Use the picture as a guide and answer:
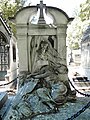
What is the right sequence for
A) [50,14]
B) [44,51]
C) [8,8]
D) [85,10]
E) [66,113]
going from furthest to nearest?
[8,8] → [85,10] → [50,14] → [44,51] → [66,113]

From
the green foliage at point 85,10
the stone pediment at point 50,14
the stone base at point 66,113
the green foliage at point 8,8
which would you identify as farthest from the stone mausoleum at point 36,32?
the green foliage at point 8,8

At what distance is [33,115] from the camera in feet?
18.4

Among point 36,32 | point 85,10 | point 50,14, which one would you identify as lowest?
point 36,32

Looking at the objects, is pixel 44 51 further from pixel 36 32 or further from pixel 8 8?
pixel 8 8

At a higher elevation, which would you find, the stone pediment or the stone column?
the stone pediment

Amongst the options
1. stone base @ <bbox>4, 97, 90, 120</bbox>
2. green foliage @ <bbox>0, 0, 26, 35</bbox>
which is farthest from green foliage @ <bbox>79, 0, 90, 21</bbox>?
stone base @ <bbox>4, 97, 90, 120</bbox>

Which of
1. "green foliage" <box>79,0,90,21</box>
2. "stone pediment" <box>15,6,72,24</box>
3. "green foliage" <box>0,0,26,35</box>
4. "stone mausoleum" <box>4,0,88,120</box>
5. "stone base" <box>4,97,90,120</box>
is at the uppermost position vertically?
"green foliage" <box>0,0,26,35</box>

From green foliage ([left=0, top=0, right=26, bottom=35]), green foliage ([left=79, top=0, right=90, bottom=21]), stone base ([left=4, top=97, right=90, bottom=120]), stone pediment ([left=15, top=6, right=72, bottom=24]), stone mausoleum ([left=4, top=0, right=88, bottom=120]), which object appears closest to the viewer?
stone base ([left=4, top=97, right=90, bottom=120])

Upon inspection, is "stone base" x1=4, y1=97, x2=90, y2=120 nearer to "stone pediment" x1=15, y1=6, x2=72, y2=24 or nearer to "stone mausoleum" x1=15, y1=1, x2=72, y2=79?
"stone mausoleum" x1=15, y1=1, x2=72, y2=79

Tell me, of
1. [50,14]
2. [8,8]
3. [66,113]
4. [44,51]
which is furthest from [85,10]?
[66,113]

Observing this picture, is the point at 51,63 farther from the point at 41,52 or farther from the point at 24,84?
the point at 24,84

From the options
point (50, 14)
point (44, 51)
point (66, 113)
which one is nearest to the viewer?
point (66, 113)

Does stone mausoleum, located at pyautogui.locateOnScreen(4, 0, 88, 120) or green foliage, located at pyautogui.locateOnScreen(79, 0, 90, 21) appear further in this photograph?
green foliage, located at pyautogui.locateOnScreen(79, 0, 90, 21)

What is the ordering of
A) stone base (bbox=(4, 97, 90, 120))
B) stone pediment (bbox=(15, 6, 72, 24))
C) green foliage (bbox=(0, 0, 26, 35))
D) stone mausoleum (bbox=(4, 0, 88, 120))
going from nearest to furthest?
stone base (bbox=(4, 97, 90, 120)) → stone mausoleum (bbox=(4, 0, 88, 120)) → stone pediment (bbox=(15, 6, 72, 24)) → green foliage (bbox=(0, 0, 26, 35))
